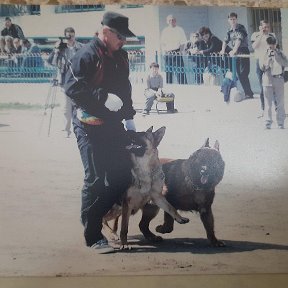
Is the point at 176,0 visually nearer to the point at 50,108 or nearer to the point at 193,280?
the point at 50,108

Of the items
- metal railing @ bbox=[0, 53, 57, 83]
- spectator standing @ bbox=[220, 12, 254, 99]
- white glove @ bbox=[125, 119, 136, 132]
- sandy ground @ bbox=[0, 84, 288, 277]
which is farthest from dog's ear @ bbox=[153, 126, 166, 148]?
metal railing @ bbox=[0, 53, 57, 83]

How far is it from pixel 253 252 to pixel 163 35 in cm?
153

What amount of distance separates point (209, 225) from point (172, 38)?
1.26 metres

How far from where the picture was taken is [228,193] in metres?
3.05

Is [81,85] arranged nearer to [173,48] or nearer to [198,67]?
[173,48]

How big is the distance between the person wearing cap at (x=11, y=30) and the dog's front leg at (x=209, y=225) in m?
1.64

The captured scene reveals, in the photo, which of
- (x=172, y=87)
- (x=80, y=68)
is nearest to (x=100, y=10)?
(x=80, y=68)

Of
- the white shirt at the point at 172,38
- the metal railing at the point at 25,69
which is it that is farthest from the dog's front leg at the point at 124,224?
the white shirt at the point at 172,38

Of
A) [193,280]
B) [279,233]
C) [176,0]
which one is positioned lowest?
[193,280]

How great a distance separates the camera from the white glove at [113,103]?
295cm

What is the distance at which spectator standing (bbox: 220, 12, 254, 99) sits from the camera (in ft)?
10.3

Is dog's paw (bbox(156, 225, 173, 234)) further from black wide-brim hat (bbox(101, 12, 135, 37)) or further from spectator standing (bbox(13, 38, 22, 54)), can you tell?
spectator standing (bbox(13, 38, 22, 54))

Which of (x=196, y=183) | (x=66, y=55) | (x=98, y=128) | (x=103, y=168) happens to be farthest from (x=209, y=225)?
(x=66, y=55)

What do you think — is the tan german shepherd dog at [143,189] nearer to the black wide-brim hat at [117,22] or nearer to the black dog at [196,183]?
the black dog at [196,183]
